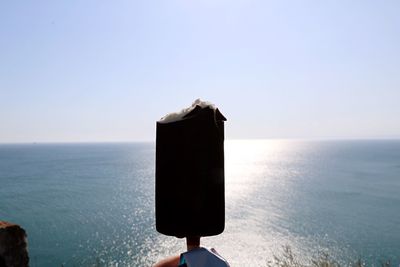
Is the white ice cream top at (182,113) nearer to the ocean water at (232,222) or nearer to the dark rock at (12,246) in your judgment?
the dark rock at (12,246)

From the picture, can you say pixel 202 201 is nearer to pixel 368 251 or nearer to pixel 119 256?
pixel 119 256

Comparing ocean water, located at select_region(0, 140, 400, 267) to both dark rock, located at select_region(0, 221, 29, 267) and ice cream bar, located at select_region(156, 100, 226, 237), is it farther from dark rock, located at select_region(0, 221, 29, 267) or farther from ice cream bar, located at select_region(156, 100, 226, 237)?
ice cream bar, located at select_region(156, 100, 226, 237)

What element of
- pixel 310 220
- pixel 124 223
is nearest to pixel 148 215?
pixel 124 223

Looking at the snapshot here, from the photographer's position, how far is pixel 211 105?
239 cm

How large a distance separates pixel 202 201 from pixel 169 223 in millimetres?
291

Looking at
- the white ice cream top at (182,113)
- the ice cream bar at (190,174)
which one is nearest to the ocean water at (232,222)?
the ice cream bar at (190,174)

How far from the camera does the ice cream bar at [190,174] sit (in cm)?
224

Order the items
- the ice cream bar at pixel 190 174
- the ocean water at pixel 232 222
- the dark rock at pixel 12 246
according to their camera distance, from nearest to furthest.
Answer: the ice cream bar at pixel 190 174 < the dark rock at pixel 12 246 < the ocean water at pixel 232 222

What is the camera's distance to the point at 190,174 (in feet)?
7.37

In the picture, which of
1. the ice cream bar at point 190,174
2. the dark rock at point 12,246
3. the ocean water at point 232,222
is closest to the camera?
the ice cream bar at point 190,174

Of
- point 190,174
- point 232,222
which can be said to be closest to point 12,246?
point 190,174

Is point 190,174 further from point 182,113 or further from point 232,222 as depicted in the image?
→ point 232,222

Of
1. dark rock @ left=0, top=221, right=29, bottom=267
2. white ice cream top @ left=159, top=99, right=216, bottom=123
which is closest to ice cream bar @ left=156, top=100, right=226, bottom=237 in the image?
white ice cream top @ left=159, top=99, right=216, bottom=123

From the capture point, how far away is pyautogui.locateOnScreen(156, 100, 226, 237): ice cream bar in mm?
2244
